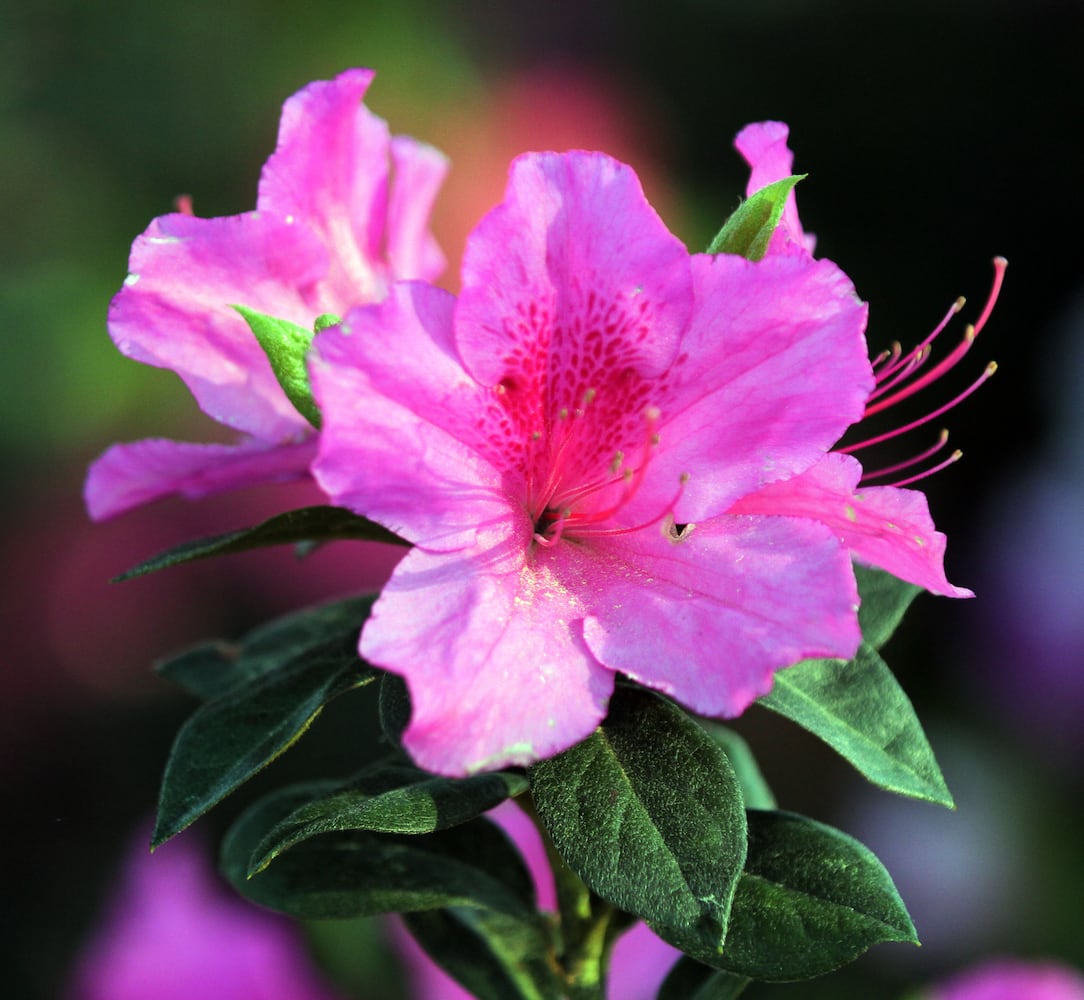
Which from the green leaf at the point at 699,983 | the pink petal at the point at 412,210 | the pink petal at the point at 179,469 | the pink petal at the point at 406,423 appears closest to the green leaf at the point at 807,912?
the green leaf at the point at 699,983

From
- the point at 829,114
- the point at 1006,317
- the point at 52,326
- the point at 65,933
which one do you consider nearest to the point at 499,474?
the point at 65,933

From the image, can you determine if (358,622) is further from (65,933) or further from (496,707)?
(65,933)

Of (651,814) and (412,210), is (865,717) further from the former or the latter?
(412,210)

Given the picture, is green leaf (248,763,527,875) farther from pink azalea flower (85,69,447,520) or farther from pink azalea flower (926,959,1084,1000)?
pink azalea flower (926,959,1084,1000)

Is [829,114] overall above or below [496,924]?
below

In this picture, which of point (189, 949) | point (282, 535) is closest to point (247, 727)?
point (282, 535)

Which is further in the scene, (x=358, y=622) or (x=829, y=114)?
(x=829, y=114)

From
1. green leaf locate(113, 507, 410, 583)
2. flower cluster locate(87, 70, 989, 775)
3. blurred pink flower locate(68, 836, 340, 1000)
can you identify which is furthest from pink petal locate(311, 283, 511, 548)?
blurred pink flower locate(68, 836, 340, 1000)

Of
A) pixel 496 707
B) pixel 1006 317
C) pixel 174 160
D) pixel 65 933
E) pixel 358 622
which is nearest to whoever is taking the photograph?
pixel 496 707
